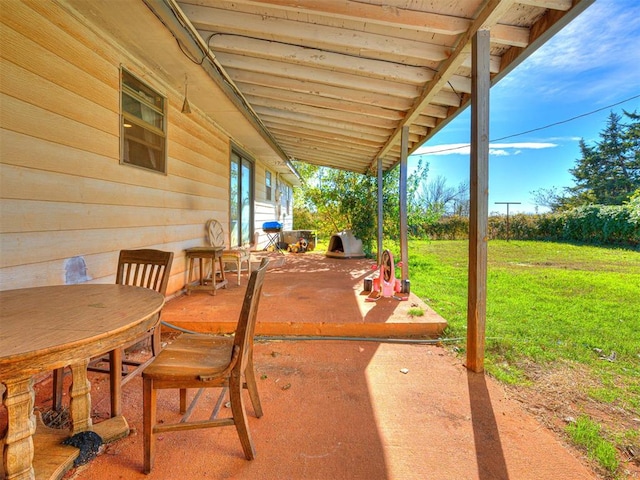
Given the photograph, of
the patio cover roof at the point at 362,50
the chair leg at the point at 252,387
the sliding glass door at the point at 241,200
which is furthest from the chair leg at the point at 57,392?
the sliding glass door at the point at 241,200

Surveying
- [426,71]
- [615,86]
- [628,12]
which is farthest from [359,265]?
[615,86]

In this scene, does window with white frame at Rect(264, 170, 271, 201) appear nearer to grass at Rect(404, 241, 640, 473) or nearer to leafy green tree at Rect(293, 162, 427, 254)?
leafy green tree at Rect(293, 162, 427, 254)

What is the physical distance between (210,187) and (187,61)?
2219 mm

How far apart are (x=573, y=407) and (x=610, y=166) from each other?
93.1ft

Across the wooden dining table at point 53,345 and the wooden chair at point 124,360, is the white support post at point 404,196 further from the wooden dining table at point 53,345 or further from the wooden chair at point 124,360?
the wooden dining table at point 53,345

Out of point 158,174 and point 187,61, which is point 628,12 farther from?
point 158,174

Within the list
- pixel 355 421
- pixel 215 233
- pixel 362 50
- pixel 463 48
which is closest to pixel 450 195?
pixel 215 233

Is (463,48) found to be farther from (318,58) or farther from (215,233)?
(215,233)

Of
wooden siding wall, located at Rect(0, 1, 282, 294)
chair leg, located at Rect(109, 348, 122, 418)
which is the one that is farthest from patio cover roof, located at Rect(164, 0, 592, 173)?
chair leg, located at Rect(109, 348, 122, 418)

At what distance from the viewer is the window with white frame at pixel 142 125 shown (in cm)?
286

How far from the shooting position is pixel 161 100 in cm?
343

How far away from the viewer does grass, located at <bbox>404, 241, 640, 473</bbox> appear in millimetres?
2137

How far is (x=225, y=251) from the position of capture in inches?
171

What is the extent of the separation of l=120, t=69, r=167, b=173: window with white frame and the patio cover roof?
0.82 metres
